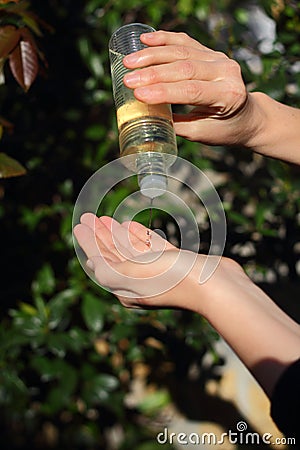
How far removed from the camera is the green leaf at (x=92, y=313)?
2.21 meters

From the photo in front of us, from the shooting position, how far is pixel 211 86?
4.24ft

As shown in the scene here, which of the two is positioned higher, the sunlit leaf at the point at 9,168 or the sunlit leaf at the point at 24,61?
the sunlit leaf at the point at 24,61

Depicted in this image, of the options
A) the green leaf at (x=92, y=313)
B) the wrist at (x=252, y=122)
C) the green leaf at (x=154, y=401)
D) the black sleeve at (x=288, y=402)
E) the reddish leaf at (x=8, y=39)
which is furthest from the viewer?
the green leaf at (x=154, y=401)

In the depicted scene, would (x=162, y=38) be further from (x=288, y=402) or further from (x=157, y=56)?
(x=288, y=402)

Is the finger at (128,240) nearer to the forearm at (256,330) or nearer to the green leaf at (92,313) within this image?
the forearm at (256,330)

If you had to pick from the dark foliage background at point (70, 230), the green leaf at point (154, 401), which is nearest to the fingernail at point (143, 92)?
the dark foliage background at point (70, 230)

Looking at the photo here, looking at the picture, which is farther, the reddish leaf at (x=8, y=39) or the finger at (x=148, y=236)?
the reddish leaf at (x=8, y=39)

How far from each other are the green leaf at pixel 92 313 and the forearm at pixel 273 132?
2.88ft

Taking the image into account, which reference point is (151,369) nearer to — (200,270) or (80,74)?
(80,74)

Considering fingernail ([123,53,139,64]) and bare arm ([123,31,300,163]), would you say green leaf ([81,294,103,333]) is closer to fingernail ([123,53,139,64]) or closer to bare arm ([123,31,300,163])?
bare arm ([123,31,300,163])

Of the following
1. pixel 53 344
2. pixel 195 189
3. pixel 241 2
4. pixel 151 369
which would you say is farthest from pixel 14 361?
pixel 241 2

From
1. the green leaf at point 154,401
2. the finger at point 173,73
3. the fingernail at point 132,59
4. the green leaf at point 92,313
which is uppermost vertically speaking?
the fingernail at point 132,59

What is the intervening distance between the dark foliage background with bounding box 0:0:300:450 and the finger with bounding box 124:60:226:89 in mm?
948

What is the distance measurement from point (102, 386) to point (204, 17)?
1258 mm
